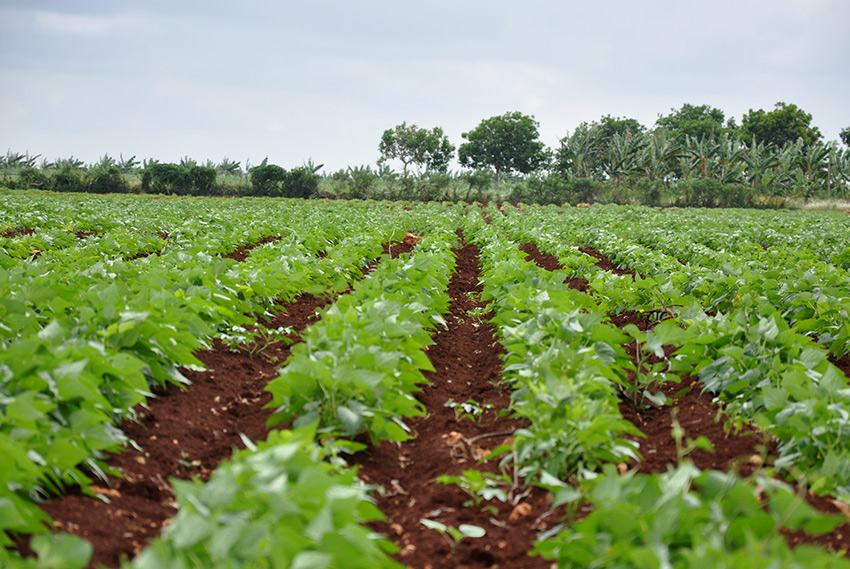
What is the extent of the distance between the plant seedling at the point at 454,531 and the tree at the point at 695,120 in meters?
72.7

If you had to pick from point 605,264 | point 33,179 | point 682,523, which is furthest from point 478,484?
point 33,179

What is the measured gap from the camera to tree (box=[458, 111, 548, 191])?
7006 centimetres

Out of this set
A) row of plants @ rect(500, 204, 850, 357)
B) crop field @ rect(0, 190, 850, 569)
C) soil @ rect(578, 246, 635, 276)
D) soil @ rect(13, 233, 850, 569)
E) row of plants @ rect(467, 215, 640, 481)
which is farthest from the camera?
soil @ rect(578, 246, 635, 276)

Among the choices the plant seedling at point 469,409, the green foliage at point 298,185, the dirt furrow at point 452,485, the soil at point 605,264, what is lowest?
the dirt furrow at point 452,485

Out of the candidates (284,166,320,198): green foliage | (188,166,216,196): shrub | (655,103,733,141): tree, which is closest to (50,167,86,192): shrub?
(188,166,216,196): shrub

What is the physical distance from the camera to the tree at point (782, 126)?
6700 centimetres

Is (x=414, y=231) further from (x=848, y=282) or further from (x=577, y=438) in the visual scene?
(x=577, y=438)

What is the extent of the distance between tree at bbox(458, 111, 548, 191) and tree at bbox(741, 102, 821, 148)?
21.8m

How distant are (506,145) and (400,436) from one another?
69965 mm

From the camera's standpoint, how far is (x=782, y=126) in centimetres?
6756

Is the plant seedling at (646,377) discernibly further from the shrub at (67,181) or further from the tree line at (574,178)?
the shrub at (67,181)

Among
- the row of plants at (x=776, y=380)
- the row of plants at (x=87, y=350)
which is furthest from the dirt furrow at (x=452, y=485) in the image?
the row of plants at (x=87, y=350)

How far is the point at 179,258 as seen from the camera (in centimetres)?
693

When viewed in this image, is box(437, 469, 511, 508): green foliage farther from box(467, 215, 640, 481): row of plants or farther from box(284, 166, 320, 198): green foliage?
box(284, 166, 320, 198): green foliage
